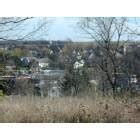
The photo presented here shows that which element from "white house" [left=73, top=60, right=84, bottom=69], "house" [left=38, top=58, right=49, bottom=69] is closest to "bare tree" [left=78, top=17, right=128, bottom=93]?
"white house" [left=73, top=60, right=84, bottom=69]

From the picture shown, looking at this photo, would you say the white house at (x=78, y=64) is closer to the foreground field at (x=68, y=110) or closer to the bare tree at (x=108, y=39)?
the bare tree at (x=108, y=39)

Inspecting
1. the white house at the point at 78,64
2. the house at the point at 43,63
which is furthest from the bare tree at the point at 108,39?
the house at the point at 43,63

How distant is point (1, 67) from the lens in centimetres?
476

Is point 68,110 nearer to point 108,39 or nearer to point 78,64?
point 78,64

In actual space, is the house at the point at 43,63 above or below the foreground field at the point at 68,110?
above

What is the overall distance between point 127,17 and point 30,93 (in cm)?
109

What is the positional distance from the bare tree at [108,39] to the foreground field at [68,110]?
0.25m

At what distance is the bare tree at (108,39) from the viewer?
4762 mm

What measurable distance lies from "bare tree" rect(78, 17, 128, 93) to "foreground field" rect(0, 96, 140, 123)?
25 centimetres

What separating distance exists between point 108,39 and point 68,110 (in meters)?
0.72

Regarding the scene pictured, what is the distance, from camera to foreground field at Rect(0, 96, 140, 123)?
4.77 meters
